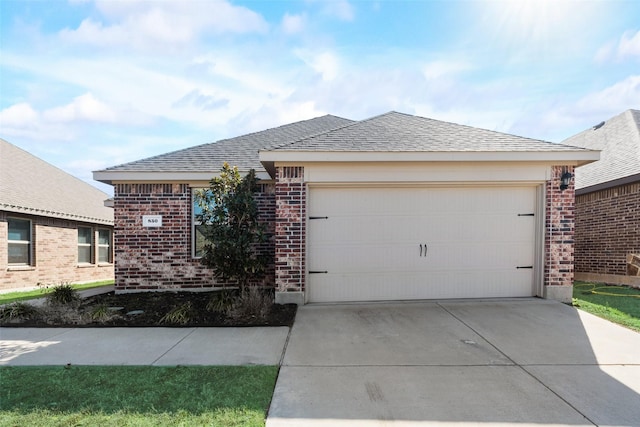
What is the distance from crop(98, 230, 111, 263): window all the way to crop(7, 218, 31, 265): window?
11.5 ft

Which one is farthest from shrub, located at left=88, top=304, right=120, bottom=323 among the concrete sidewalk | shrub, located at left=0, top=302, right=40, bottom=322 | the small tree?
the small tree

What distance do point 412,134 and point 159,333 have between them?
6.44 m

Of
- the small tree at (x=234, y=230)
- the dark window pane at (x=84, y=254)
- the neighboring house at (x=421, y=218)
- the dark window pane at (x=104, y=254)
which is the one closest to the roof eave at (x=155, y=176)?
the small tree at (x=234, y=230)

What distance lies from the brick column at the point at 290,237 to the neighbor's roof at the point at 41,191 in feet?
31.6

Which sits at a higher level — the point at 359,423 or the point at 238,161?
the point at 238,161

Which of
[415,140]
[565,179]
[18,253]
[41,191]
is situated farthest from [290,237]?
[41,191]

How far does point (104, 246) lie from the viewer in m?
16.0

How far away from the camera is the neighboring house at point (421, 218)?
693 centimetres

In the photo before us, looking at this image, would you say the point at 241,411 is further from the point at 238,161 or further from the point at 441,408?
the point at 238,161

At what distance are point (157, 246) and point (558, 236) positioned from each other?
8.94 metres

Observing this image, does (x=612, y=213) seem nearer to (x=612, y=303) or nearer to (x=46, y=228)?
(x=612, y=303)

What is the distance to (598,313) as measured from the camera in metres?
6.35

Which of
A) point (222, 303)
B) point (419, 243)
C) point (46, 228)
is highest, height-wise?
point (419, 243)

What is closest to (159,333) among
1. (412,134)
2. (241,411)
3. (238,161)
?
(241,411)
